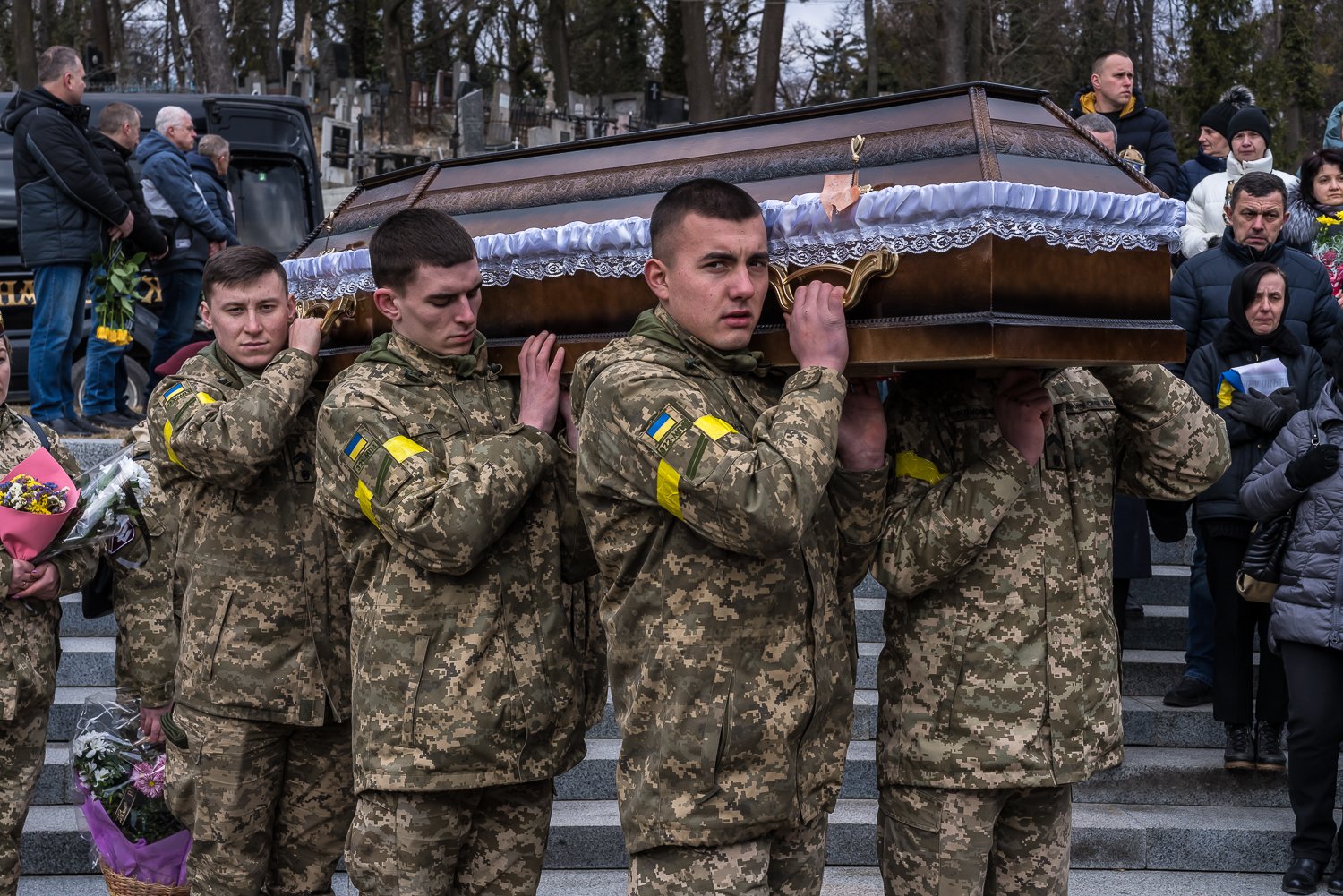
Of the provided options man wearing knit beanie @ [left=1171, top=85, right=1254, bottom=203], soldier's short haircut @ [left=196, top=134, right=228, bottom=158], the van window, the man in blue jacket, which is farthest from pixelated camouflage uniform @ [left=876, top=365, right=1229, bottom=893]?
the van window

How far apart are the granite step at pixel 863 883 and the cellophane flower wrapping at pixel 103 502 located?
56.4 inches

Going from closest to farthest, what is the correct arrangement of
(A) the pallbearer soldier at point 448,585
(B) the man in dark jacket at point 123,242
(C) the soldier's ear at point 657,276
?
(C) the soldier's ear at point 657,276 → (A) the pallbearer soldier at point 448,585 → (B) the man in dark jacket at point 123,242

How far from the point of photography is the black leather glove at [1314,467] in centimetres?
478

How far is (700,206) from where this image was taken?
278 centimetres

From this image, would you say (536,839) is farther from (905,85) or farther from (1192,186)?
(905,85)

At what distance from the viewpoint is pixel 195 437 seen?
11.8 feet

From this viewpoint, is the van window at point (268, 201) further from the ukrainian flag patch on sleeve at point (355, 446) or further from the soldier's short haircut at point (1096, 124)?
the ukrainian flag patch on sleeve at point (355, 446)

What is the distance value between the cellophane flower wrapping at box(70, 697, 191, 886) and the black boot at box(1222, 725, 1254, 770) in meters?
3.74

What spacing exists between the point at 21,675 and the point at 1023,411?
9.55 ft

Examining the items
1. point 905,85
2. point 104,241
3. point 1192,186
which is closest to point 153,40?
point 905,85

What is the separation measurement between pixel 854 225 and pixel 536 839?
63.6 inches

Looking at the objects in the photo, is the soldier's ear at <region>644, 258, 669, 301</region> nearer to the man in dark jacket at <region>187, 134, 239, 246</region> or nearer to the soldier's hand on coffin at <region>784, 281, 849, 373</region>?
the soldier's hand on coffin at <region>784, 281, 849, 373</region>

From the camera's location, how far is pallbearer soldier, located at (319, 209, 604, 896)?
3131 millimetres

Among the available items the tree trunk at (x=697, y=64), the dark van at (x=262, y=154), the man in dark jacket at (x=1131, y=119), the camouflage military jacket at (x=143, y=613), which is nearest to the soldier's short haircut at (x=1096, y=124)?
the man in dark jacket at (x=1131, y=119)
